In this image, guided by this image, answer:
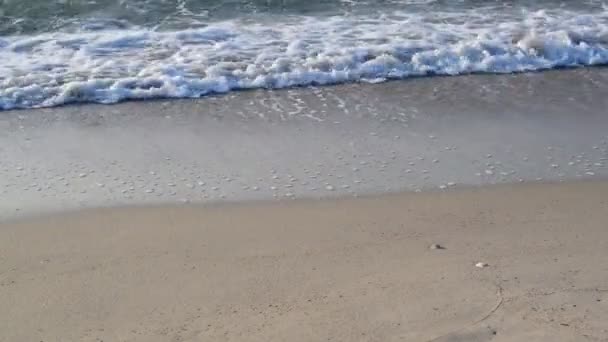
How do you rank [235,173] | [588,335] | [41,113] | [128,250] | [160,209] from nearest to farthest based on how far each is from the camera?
[588,335], [128,250], [160,209], [235,173], [41,113]

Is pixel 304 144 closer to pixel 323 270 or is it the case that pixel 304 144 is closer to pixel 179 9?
pixel 323 270

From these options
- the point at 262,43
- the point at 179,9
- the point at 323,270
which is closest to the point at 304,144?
the point at 323,270

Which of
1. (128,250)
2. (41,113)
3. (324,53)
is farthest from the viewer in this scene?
(324,53)

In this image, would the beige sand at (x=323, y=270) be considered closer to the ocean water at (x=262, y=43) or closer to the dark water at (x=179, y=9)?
the ocean water at (x=262, y=43)

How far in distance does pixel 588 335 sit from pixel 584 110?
3.17m

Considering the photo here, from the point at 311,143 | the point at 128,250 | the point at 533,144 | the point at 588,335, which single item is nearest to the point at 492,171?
the point at 533,144

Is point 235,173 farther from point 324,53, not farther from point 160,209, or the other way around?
point 324,53

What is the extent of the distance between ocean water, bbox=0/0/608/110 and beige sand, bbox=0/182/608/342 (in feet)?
7.13

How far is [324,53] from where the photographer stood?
23.8 feet

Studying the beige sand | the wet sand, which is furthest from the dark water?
the beige sand

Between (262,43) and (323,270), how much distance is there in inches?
154

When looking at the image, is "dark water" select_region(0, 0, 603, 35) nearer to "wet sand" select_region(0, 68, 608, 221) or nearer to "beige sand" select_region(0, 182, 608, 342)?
"wet sand" select_region(0, 68, 608, 221)

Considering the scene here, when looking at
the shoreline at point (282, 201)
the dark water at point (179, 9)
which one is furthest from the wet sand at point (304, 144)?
the dark water at point (179, 9)

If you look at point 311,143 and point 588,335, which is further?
point 311,143
